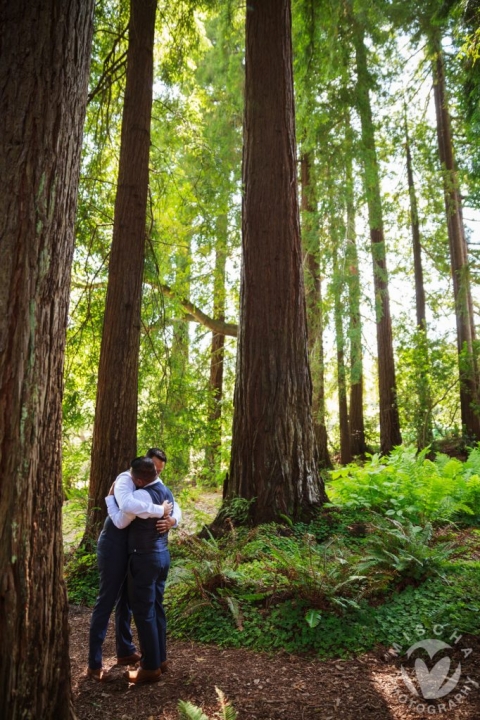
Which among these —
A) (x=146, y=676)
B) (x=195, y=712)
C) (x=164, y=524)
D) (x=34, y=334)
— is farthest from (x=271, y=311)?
(x=195, y=712)

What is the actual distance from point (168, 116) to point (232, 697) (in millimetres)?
9400

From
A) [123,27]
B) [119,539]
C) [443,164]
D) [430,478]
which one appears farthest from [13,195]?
[443,164]

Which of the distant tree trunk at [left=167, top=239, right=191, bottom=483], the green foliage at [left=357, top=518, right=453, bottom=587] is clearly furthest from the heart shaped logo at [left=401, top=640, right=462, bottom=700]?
the distant tree trunk at [left=167, top=239, right=191, bottom=483]

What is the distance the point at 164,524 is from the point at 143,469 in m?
0.46

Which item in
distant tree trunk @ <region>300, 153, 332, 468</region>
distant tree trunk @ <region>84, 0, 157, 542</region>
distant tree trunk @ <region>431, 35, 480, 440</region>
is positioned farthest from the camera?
distant tree trunk @ <region>431, 35, 480, 440</region>

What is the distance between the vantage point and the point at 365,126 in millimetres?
9805

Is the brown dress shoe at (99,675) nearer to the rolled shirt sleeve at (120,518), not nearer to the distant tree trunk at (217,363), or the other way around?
the rolled shirt sleeve at (120,518)

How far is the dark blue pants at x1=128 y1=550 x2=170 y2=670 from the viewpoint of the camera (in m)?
3.69

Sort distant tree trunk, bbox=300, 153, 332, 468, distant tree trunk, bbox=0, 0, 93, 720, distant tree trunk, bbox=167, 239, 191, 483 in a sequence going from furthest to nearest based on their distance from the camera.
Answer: distant tree trunk, bbox=300, 153, 332, 468 → distant tree trunk, bbox=167, 239, 191, 483 → distant tree trunk, bbox=0, 0, 93, 720

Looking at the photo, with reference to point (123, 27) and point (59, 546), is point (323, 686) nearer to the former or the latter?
point (59, 546)

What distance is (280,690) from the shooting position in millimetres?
3365

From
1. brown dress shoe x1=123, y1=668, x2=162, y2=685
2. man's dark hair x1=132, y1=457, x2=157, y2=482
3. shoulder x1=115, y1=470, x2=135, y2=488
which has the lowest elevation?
brown dress shoe x1=123, y1=668, x2=162, y2=685

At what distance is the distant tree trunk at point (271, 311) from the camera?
6406mm

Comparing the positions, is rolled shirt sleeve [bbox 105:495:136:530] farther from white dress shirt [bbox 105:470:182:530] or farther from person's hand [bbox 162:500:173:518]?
person's hand [bbox 162:500:173:518]
